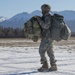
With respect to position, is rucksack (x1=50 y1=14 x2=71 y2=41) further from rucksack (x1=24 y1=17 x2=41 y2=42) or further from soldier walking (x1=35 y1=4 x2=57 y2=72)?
rucksack (x1=24 y1=17 x2=41 y2=42)

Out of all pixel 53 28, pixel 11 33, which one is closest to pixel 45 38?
pixel 53 28

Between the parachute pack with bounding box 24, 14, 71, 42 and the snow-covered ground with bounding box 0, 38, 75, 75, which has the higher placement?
the parachute pack with bounding box 24, 14, 71, 42

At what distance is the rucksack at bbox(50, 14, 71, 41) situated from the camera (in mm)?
8312

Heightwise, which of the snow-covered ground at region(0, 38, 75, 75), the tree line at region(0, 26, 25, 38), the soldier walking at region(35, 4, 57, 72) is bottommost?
the tree line at region(0, 26, 25, 38)

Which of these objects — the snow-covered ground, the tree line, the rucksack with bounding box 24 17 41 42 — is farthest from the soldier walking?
the tree line

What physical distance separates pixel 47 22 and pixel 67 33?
1.91 ft

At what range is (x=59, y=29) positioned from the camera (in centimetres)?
841

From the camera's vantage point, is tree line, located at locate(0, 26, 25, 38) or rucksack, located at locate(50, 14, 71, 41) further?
tree line, located at locate(0, 26, 25, 38)

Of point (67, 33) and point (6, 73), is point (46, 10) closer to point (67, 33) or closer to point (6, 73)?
point (67, 33)

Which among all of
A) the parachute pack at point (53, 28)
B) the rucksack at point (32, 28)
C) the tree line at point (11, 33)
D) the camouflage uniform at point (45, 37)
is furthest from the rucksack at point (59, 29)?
the tree line at point (11, 33)

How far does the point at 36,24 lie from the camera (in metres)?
8.47

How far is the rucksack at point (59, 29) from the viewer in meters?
8.31

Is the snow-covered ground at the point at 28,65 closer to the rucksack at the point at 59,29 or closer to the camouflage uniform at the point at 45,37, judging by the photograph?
the camouflage uniform at the point at 45,37

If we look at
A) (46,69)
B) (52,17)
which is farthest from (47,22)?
Answer: (46,69)
